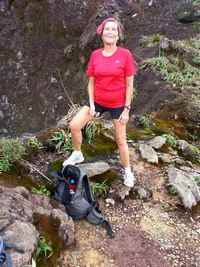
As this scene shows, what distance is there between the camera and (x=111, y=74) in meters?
4.73

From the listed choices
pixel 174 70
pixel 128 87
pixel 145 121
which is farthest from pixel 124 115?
pixel 174 70

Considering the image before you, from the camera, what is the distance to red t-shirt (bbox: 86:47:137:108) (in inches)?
185

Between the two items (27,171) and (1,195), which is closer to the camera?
(1,195)

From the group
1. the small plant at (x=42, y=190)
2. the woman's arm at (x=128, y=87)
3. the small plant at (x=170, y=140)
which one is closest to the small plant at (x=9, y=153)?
the small plant at (x=42, y=190)

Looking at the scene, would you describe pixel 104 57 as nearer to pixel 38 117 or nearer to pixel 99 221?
pixel 99 221

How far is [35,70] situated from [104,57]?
747 cm

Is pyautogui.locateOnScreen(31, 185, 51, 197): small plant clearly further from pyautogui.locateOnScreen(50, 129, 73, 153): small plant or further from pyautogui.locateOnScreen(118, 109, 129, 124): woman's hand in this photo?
pyautogui.locateOnScreen(118, 109, 129, 124): woman's hand

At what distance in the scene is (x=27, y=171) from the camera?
5.20 m

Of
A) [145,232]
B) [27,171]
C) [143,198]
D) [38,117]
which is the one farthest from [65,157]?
[38,117]

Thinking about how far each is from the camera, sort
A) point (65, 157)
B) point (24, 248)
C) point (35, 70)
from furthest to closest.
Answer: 1. point (35, 70)
2. point (65, 157)
3. point (24, 248)

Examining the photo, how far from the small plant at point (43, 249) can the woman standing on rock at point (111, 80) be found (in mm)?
1507

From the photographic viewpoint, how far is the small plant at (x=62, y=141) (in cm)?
575

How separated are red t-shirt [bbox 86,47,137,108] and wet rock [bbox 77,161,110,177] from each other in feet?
3.08

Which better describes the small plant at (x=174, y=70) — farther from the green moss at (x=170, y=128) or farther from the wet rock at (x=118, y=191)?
the wet rock at (x=118, y=191)
